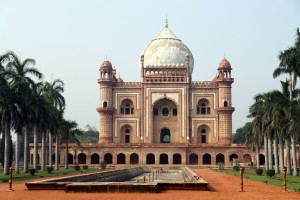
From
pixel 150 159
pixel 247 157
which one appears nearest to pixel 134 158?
pixel 150 159

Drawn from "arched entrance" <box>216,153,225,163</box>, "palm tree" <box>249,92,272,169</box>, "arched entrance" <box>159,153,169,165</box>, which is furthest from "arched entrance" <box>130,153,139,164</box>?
"palm tree" <box>249,92,272,169</box>

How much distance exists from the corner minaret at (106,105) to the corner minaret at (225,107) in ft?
45.2

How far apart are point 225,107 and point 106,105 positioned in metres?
15.1

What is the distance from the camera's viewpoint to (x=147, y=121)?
58.9 m

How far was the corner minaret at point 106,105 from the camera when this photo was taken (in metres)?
58.7

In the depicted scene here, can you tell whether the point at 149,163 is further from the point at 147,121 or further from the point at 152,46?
the point at 152,46

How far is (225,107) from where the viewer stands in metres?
57.6

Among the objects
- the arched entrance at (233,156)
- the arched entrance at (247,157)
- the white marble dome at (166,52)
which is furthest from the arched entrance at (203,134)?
the white marble dome at (166,52)

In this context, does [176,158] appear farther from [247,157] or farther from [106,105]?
[106,105]

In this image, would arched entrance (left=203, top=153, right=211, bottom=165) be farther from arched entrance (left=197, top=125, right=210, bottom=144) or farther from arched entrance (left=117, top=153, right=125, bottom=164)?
arched entrance (left=117, top=153, right=125, bottom=164)

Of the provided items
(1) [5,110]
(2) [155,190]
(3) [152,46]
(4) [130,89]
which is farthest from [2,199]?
(3) [152,46]

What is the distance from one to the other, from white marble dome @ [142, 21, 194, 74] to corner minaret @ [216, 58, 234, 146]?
21.3ft

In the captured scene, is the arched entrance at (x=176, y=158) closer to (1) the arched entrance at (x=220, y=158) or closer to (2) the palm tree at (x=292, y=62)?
(1) the arched entrance at (x=220, y=158)

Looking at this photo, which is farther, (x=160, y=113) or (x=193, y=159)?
(x=160, y=113)
